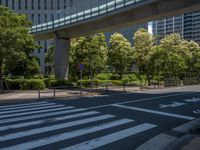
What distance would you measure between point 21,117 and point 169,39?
4475 cm

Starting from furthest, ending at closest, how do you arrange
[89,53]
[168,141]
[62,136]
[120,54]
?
[120,54]
[89,53]
[62,136]
[168,141]

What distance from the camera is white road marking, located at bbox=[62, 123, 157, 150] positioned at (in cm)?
794

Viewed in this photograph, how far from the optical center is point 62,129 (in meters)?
10.1

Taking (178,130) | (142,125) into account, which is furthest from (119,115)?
(178,130)

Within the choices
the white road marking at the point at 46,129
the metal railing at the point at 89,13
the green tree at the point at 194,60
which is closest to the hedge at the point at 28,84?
the metal railing at the point at 89,13

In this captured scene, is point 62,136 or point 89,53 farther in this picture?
point 89,53

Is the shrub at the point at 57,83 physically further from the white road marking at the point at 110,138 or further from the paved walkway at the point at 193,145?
the paved walkway at the point at 193,145

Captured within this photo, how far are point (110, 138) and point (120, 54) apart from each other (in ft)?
124

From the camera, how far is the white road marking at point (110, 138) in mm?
7943

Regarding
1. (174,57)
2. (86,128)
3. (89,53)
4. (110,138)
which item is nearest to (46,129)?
(86,128)

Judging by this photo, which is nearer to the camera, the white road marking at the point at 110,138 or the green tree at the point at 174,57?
the white road marking at the point at 110,138

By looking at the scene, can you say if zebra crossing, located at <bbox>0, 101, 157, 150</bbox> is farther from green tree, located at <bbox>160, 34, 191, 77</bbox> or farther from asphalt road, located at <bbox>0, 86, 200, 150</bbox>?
green tree, located at <bbox>160, 34, 191, 77</bbox>

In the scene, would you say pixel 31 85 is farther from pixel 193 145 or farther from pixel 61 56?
pixel 193 145

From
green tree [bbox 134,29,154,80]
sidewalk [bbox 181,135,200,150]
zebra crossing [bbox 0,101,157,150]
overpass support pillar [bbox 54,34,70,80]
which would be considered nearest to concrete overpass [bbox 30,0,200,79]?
overpass support pillar [bbox 54,34,70,80]
